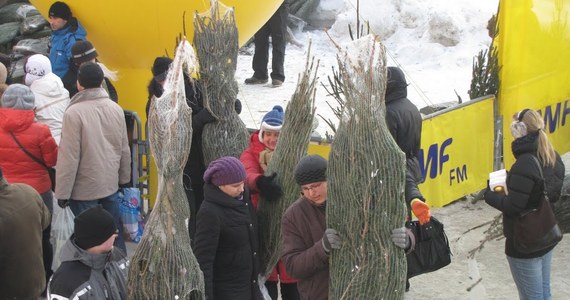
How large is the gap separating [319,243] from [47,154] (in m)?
2.67

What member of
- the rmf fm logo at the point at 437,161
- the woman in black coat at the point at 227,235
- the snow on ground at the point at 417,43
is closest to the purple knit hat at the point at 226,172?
the woman in black coat at the point at 227,235

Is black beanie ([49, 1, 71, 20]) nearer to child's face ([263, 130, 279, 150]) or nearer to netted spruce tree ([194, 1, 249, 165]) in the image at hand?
netted spruce tree ([194, 1, 249, 165])

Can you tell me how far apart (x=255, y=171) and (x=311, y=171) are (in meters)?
1.23

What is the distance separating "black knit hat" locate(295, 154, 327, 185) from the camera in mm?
4551

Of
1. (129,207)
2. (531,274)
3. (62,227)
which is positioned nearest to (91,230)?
(62,227)

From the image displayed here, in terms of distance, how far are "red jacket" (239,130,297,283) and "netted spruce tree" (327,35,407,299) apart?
3.78ft

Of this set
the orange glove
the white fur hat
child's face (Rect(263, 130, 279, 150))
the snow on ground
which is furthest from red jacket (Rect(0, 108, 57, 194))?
the snow on ground

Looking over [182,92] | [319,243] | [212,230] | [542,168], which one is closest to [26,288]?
[212,230]

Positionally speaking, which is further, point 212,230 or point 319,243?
point 212,230

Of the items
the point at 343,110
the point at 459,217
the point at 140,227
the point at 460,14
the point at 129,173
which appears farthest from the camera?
the point at 460,14

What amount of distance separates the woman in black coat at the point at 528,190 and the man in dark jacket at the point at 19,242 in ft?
9.66

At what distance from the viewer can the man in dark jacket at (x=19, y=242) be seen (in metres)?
4.82

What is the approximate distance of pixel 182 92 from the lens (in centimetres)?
498

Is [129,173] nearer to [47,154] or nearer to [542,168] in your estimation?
[47,154]
